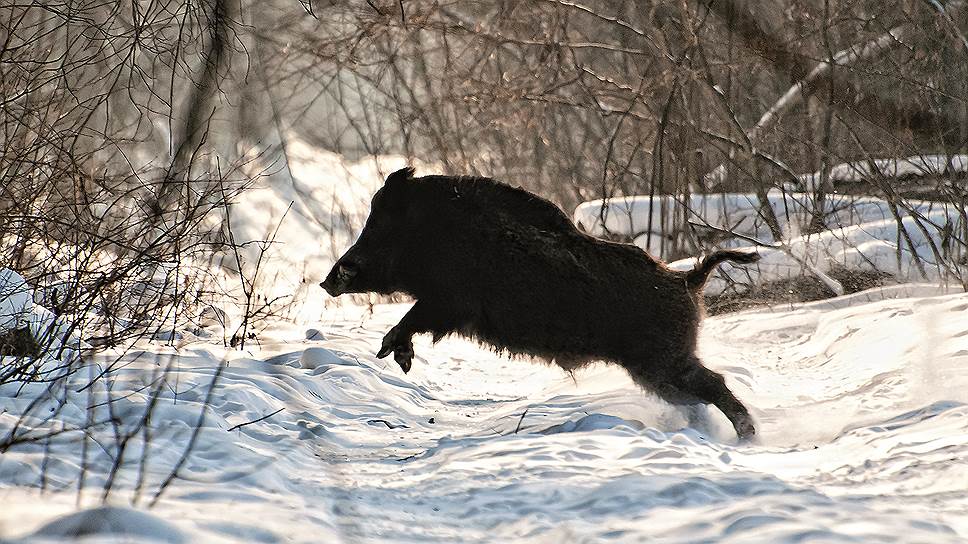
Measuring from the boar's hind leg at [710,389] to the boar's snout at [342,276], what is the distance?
7.38 feet

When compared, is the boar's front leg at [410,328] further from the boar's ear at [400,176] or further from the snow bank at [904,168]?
the snow bank at [904,168]

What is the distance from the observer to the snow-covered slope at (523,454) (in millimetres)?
3201

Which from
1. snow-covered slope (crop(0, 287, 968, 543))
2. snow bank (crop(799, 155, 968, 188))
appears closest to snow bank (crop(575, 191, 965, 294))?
snow bank (crop(799, 155, 968, 188))

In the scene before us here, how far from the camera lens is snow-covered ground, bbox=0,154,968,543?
3.18m

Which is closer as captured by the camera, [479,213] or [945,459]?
[945,459]

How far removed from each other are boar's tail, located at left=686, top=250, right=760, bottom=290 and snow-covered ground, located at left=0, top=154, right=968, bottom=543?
740mm

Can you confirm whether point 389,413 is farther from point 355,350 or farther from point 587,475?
point 587,475

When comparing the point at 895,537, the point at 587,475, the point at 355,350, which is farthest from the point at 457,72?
the point at 895,537

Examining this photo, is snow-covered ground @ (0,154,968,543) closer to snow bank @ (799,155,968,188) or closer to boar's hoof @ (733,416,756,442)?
boar's hoof @ (733,416,756,442)

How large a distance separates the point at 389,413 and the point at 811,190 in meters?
7.84

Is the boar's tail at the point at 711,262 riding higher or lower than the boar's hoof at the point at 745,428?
higher

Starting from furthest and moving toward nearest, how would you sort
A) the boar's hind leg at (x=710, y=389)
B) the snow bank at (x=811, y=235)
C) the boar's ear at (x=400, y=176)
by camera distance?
the snow bank at (x=811, y=235) → the boar's ear at (x=400, y=176) → the boar's hind leg at (x=710, y=389)

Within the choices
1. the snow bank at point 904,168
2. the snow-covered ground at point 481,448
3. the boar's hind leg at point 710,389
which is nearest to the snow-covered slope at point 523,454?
the snow-covered ground at point 481,448

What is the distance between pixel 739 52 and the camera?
12.6 meters
